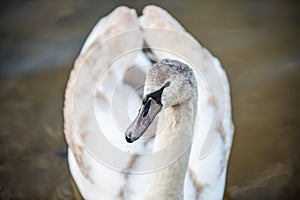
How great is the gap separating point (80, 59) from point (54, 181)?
78 cm

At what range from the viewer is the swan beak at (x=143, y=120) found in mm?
2564

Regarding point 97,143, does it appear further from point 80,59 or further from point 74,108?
point 80,59

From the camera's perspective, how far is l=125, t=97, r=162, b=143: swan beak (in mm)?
2564

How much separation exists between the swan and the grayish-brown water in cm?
32

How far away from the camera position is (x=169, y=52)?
3625 mm

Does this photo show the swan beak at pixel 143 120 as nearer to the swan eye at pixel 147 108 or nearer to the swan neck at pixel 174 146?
the swan eye at pixel 147 108

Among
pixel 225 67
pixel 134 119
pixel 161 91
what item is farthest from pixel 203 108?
pixel 225 67

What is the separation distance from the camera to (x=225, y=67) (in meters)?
4.40

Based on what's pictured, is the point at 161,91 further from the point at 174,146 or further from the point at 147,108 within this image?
the point at 174,146

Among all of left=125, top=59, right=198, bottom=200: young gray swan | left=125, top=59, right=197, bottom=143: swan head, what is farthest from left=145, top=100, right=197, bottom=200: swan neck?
left=125, top=59, right=197, bottom=143: swan head

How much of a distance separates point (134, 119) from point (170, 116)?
272mm

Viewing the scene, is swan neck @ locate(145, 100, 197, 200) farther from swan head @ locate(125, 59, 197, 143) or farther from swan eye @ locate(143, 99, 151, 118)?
swan eye @ locate(143, 99, 151, 118)

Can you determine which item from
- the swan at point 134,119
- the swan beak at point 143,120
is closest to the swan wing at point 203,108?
the swan at point 134,119

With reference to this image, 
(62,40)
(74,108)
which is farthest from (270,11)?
(74,108)
